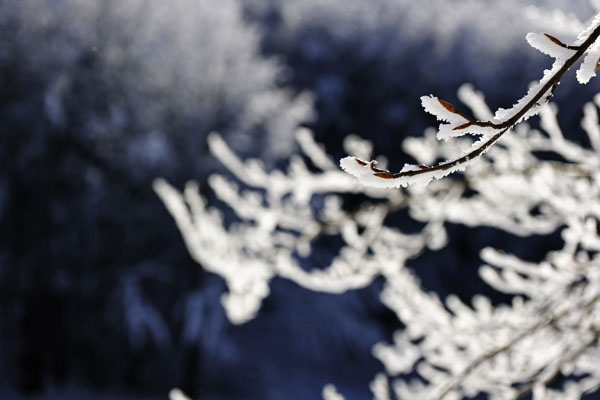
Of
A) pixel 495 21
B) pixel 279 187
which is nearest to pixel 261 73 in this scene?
pixel 495 21

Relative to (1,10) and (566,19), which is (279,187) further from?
(1,10)

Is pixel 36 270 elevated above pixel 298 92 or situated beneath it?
situated beneath

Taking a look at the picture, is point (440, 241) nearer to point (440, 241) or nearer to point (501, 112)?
point (440, 241)

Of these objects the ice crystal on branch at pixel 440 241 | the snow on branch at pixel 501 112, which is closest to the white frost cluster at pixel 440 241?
the ice crystal on branch at pixel 440 241

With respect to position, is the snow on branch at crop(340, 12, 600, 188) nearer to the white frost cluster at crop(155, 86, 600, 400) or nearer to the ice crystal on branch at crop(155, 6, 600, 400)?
the ice crystal on branch at crop(155, 6, 600, 400)


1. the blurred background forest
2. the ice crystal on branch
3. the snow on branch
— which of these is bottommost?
the snow on branch

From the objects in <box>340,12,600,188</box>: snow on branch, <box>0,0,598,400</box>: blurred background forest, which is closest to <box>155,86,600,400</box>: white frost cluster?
<box>340,12,600,188</box>: snow on branch
